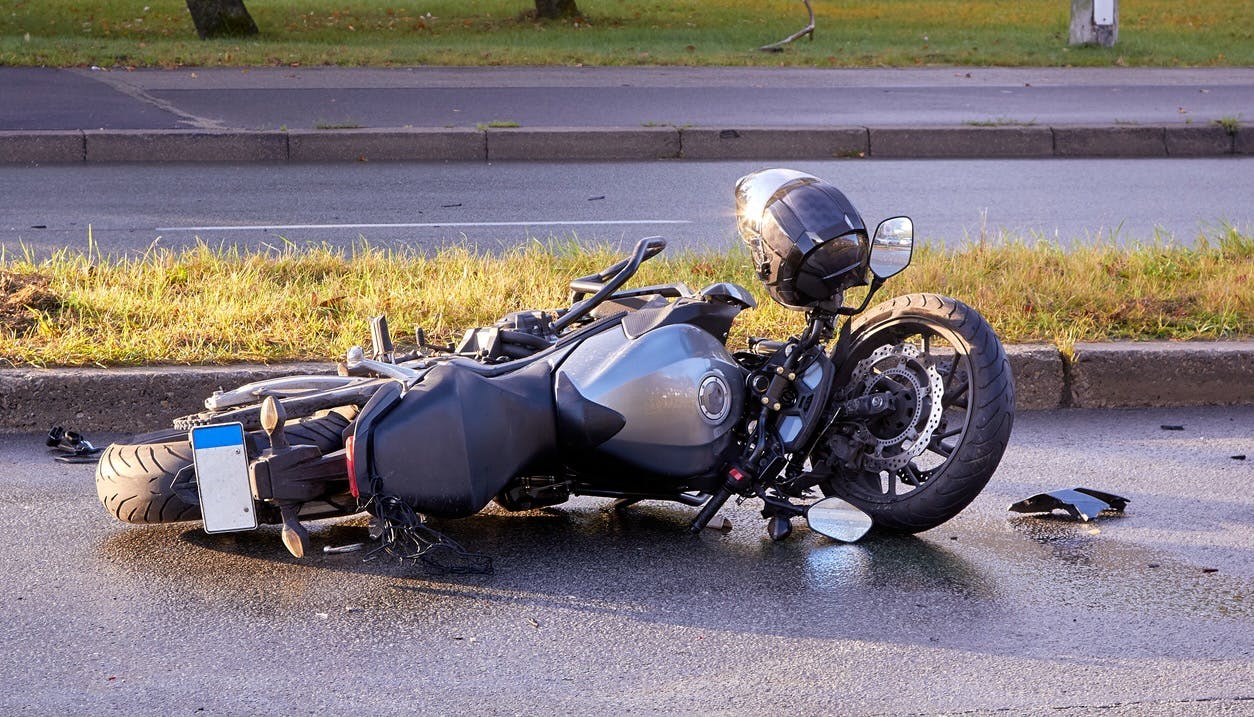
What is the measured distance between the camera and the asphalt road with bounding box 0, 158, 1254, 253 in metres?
8.45

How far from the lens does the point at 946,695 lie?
9.82 ft

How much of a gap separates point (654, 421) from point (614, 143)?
323 inches

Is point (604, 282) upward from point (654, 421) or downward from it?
upward

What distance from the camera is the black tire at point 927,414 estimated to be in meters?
3.75

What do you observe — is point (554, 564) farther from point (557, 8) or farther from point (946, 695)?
point (557, 8)

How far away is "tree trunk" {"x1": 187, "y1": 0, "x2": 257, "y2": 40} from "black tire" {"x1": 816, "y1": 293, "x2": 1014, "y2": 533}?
1741cm

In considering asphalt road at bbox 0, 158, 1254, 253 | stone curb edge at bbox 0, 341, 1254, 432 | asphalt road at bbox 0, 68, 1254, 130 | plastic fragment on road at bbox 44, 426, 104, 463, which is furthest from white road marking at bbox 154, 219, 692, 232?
plastic fragment on road at bbox 44, 426, 104, 463

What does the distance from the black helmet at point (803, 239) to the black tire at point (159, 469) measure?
1172 mm

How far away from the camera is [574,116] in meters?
12.7

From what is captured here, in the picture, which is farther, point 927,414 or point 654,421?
point 927,414

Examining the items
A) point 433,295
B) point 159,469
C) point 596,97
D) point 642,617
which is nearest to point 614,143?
point 596,97

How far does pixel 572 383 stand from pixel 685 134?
322 inches

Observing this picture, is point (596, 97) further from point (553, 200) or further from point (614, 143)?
point (553, 200)

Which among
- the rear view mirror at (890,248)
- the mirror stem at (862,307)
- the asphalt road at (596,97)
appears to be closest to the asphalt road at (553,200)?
the asphalt road at (596,97)
